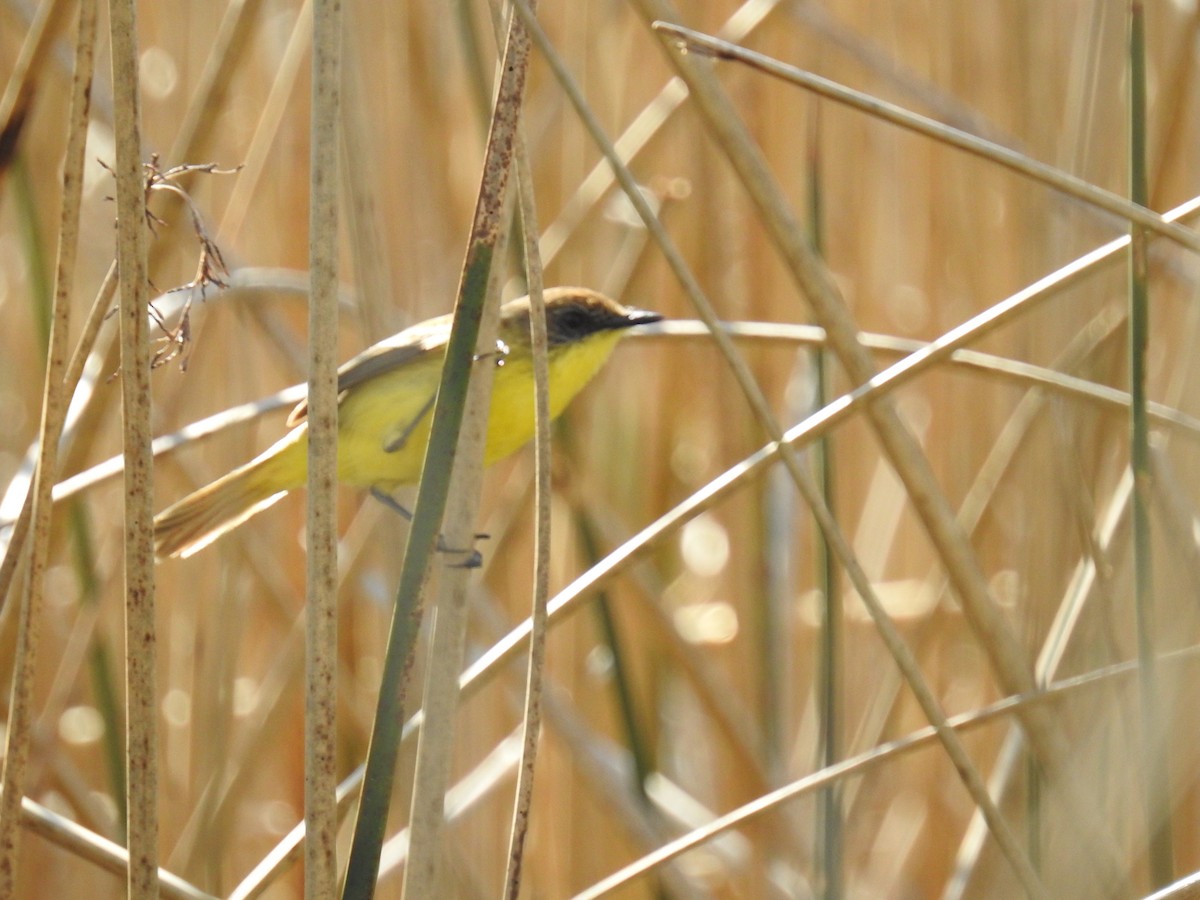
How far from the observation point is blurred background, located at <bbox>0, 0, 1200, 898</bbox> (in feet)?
5.94

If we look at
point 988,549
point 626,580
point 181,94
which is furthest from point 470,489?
point 988,549

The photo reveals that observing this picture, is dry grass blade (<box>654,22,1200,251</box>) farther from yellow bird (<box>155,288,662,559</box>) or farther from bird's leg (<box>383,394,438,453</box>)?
bird's leg (<box>383,394,438,453</box>)

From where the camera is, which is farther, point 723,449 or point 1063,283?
point 723,449

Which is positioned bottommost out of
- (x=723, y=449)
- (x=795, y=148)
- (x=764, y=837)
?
(x=764, y=837)

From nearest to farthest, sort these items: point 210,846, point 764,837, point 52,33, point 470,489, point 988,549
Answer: point 470,489 → point 52,33 → point 210,846 → point 764,837 → point 988,549

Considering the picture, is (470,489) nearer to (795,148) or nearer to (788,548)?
(788,548)

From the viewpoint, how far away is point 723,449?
2.71m

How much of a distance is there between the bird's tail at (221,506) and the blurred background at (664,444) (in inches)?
6.1

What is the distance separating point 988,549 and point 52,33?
2200 millimetres

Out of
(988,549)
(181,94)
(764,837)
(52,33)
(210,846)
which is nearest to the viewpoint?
(52,33)

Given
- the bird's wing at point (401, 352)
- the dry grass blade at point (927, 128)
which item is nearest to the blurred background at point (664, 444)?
the bird's wing at point (401, 352)

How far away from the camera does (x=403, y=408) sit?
2201mm

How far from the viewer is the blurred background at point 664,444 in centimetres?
181

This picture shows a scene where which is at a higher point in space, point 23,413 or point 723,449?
point 23,413
